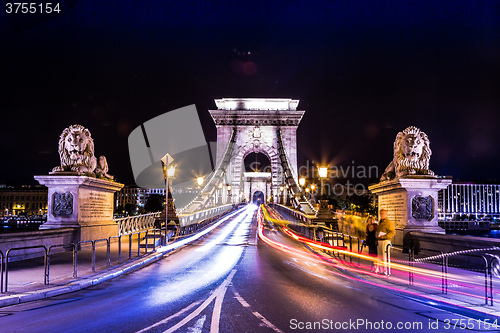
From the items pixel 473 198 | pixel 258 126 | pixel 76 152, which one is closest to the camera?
pixel 76 152

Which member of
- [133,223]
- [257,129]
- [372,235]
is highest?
[257,129]

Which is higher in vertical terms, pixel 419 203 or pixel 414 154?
pixel 414 154

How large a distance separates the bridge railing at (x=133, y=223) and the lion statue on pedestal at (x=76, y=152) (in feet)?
18.1

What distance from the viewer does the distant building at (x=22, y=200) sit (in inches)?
3713

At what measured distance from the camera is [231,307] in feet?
25.3

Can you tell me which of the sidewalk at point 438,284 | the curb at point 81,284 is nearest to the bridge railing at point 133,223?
the curb at point 81,284

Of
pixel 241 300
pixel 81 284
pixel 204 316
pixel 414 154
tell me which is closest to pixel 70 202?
pixel 81 284

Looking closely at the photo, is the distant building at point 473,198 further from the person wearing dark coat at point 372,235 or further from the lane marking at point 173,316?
the lane marking at point 173,316

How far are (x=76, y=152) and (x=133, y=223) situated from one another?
997 centimetres

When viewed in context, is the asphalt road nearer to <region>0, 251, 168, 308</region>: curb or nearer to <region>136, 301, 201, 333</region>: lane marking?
<region>136, 301, 201, 333</region>: lane marking

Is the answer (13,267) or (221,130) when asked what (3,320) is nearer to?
(13,267)

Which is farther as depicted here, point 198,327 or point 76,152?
point 76,152

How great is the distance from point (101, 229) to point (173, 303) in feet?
37.8

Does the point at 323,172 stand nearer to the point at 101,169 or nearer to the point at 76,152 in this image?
the point at 101,169
